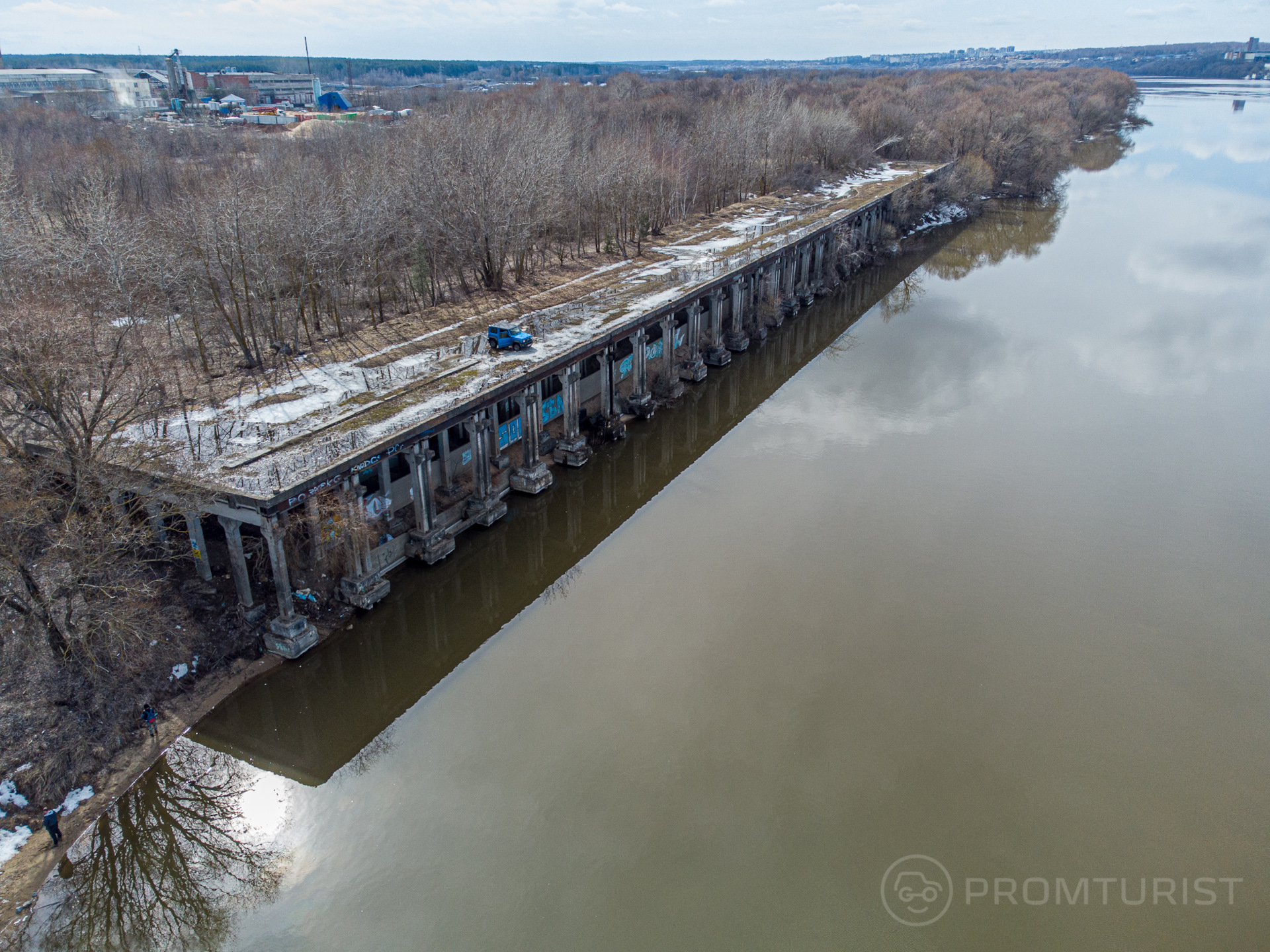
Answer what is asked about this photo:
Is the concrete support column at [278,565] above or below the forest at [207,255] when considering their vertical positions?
below

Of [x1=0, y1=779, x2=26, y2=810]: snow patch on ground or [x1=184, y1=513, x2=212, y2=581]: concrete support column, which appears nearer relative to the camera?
[x1=0, y1=779, x2=26, y2=810]: snow patch on ground

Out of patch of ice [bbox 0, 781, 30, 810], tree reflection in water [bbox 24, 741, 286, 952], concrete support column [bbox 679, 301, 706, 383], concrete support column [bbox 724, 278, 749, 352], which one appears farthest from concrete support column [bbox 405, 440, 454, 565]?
concrete support column [bbox 724, 278, 749, 352]

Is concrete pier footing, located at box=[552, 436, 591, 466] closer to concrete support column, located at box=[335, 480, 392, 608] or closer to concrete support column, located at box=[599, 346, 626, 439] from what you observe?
concrete support column, located at box=[599, 346, 626, 439]

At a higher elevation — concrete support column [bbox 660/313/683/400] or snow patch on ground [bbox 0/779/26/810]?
concrete support column [bbox 660/313/683/400]

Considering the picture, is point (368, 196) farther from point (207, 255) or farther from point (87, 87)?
point (87, 87)

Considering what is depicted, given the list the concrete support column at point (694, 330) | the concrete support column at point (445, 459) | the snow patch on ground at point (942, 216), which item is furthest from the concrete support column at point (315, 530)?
the snow patch on ground at point (942, 216)

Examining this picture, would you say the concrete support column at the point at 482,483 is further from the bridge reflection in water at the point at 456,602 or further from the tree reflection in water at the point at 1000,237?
the tree reflection in water at the point at 1000,237
